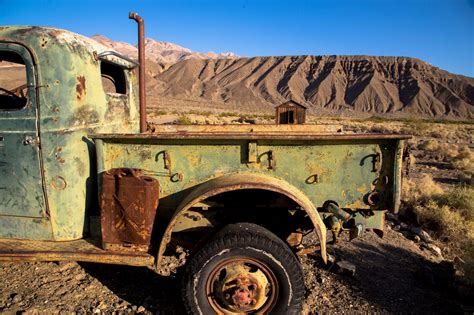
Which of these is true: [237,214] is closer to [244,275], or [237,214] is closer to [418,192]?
[244,275]

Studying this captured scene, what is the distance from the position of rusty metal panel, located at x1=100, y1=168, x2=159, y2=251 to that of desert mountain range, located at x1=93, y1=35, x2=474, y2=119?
64723 mm

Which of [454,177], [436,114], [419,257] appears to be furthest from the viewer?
[436,114]

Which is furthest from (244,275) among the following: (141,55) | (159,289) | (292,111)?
(292,111)

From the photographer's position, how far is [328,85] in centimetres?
8025

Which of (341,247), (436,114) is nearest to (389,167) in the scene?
(341,247)

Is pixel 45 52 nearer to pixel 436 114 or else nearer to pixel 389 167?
pixel 389 167

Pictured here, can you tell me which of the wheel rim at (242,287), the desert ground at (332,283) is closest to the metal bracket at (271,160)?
the wheel rim at (242,287)

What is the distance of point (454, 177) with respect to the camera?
33.5 feet

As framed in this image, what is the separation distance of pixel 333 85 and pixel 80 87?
271 feet

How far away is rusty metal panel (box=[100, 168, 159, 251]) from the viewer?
2.66m

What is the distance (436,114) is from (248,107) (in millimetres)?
37148

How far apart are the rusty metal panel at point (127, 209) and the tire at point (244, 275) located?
477mm

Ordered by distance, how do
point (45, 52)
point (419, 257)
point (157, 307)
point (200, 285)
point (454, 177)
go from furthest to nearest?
1. point (454, 177)
2. point (419, 257)
3. point (157, 307)
4. point (45, 52)
5. point (200, 285)

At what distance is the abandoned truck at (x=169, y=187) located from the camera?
2.58 m
